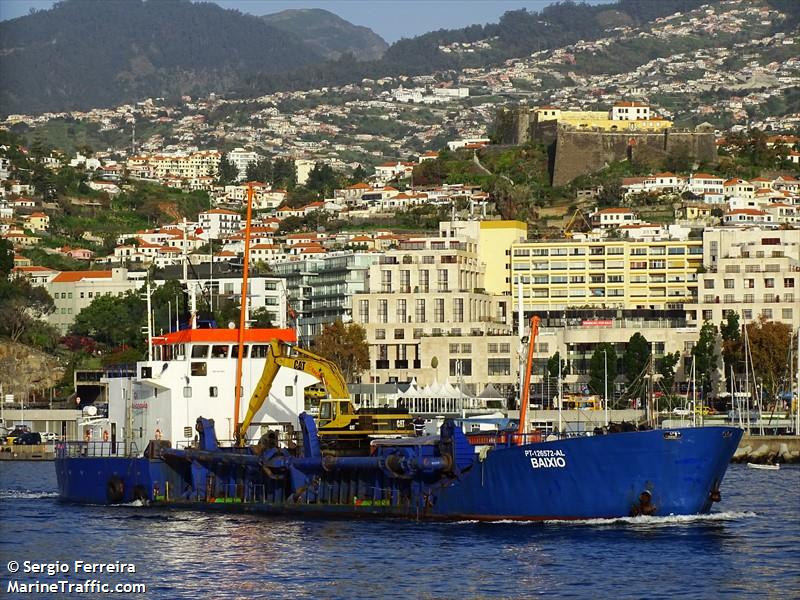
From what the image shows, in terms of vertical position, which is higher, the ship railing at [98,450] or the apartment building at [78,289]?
the apartment building at [78,289]

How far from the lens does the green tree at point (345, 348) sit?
11638 centimetres

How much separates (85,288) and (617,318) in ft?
165

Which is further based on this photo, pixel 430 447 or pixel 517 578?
pixel 430 447

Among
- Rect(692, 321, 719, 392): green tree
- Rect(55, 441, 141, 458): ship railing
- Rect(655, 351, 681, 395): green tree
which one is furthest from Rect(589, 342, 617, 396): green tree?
Rect(55, 441, 141, 458): ship railing

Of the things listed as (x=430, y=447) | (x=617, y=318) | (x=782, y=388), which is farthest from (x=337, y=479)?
(x=617, y=318)

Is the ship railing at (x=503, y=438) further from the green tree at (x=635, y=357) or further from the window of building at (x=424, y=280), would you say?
the window of building at (x=424, y=280)

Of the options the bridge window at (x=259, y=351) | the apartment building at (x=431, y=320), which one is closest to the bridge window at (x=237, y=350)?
the bridge window at (x=259, y=351)

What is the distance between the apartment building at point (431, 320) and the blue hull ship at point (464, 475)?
66348 millimetres

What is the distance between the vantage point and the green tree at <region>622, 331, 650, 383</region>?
113062 mm

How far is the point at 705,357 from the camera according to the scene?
11306cm

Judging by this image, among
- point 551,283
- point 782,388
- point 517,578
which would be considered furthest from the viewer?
point 551,283

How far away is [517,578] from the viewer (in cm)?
3919

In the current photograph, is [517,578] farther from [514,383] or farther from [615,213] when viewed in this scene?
[615,213]

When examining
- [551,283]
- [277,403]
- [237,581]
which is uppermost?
[551,283]
